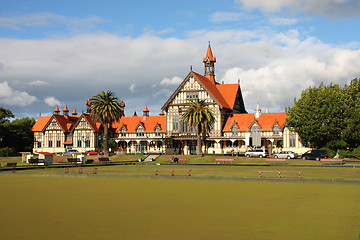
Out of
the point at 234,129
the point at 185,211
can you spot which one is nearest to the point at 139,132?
the point at 234,129

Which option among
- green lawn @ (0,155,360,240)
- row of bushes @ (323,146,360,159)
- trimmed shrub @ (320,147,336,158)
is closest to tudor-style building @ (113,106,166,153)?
trimmed shrub @ (320,147,336,158)

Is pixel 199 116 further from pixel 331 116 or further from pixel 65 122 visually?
pixel 65 122

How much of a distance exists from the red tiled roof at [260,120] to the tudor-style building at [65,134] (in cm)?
2910

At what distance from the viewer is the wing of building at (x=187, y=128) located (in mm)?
79188

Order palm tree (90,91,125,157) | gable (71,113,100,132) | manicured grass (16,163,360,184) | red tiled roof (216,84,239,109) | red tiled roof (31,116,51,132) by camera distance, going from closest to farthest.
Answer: manicured grass (16,163,360,184) → palm tree (90,91,125,157) → red tiled roof (216,84,239,109) → gable (71,113,100,132) → red tiled roof (31,116,51,132)

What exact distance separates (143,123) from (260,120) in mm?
25536

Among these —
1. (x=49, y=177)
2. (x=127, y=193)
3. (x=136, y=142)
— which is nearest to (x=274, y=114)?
(x=136, y=142)

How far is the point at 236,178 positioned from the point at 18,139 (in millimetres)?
80243

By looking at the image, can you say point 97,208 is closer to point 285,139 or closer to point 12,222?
point 12,222

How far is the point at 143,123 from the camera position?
3615 inches

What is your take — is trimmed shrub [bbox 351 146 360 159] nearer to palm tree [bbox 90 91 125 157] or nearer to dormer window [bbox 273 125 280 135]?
dormer window [bbox 273 125 280 135]

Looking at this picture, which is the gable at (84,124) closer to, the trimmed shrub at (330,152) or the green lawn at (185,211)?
the trimmed shrub at (330,152)

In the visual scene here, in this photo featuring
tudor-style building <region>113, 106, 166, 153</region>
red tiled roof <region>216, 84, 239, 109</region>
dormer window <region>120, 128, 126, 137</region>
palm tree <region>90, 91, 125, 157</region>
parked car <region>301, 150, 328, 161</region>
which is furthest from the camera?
dormer window <region>120, 128, 126, 137</region>

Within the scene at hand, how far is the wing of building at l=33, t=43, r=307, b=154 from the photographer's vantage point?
7919 centimetres
